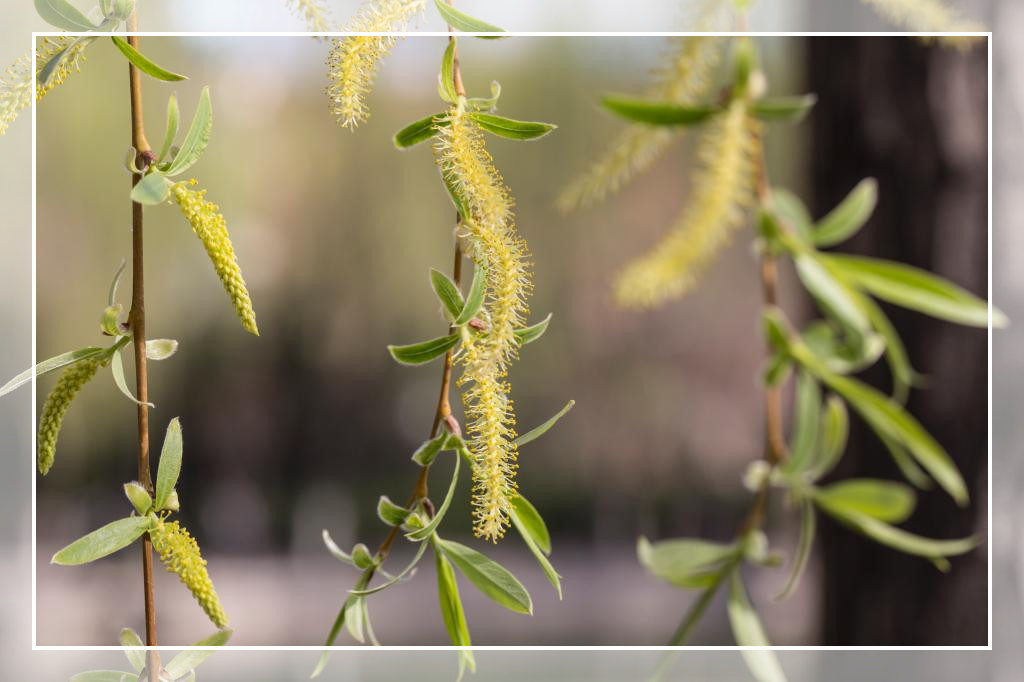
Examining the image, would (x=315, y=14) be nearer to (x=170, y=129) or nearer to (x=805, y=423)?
(x=170, y=129)

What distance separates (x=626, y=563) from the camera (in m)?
2.46

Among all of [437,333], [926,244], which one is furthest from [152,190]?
[437,333]

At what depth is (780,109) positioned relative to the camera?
164 millimetres

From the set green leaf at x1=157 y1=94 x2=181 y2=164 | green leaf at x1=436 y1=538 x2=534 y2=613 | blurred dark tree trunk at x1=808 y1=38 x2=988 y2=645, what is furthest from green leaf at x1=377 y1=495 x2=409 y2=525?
blurred dark tree trunk at x1=808 y1=38 x2=988 y2=645

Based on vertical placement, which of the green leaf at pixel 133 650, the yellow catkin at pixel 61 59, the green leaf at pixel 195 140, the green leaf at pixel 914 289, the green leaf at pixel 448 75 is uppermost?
the yellow catkin at pixel 61 59

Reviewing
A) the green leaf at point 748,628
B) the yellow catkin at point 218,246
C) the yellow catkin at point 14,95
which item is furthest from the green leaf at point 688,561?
the yellow catkin at point 14,95

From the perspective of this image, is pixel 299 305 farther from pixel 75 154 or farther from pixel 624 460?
pixel 75 154

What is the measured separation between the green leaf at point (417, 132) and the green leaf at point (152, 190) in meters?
0.06

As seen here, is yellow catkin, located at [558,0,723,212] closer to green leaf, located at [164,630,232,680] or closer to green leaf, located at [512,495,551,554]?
green leaf, located at [512,495,551,554]

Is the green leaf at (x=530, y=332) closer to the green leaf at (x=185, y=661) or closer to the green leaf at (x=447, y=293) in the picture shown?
the green leaf at (x=447, y=293)

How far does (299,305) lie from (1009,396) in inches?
71.1

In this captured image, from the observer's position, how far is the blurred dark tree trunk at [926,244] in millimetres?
567

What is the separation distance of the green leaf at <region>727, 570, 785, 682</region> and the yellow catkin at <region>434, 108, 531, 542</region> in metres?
0.07

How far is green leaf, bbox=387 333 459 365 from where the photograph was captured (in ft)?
0.79
